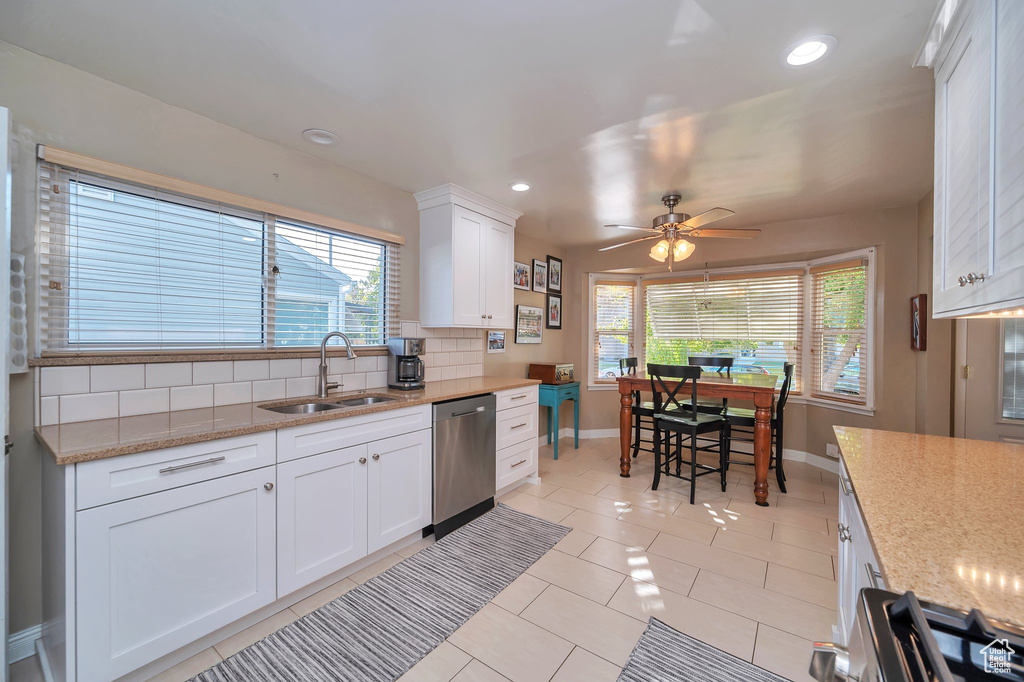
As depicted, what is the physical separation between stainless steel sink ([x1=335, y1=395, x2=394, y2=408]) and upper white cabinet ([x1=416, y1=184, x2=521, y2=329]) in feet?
2.57

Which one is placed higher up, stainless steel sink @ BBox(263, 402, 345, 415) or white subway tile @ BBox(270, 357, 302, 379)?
white subway tile @ BBox(270, 357, 302, 379)

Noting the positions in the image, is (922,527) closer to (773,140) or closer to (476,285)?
(773,140)

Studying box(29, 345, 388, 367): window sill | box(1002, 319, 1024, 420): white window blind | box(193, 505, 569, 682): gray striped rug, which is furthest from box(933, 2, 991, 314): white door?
box(29, 345, 388, 367): window sill

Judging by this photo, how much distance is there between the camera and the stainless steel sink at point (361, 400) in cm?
256

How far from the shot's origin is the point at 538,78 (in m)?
1.80

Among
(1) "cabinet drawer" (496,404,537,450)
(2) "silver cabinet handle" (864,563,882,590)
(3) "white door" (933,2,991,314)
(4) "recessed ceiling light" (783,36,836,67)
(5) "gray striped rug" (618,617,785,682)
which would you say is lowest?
(5) "gray striped rug" (618,617,785,682)

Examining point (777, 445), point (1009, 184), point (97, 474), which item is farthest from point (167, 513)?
point (777, 445)

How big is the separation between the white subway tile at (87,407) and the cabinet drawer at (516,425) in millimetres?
2184

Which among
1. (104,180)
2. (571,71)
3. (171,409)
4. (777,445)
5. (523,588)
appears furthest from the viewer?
(777,445)

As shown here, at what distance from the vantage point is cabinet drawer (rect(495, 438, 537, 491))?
10.5 ft

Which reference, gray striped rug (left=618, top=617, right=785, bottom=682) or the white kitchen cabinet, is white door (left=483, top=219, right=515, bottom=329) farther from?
the white kitchen cabinet

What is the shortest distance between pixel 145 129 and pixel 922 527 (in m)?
3.24

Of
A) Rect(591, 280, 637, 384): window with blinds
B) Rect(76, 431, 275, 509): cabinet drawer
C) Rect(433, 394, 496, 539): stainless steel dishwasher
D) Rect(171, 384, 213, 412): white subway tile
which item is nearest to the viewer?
Rect(76, 431, 275, 509): cabinet drawer

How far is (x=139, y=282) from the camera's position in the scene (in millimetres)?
1952
